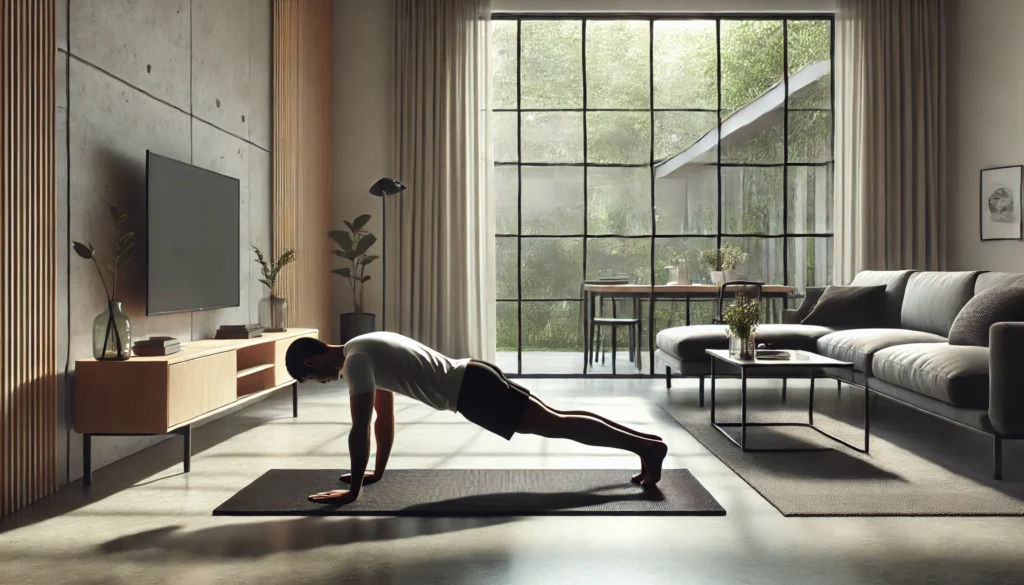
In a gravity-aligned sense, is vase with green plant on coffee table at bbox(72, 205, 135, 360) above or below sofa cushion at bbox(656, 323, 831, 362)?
above

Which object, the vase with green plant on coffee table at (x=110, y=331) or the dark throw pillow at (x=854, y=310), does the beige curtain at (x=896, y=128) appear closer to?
the dark throw pillow at (x=854, y=310)

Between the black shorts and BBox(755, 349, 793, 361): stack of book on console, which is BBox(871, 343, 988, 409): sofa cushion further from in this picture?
the black shorts

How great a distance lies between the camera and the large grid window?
7.67 metres

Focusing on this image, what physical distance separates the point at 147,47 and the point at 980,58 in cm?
655

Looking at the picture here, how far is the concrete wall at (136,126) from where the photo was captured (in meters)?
3.43

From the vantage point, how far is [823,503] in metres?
3.13

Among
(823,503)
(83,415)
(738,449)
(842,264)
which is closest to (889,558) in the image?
(823,503)

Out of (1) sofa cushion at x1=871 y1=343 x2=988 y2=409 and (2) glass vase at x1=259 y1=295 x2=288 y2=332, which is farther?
(2) glass vase at x1=259 y1=295 x2=288 y2=332

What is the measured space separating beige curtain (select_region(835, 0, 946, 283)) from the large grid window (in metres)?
0.31

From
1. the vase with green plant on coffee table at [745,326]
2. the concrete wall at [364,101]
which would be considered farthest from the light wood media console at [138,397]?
the concrete wall at [364,101]

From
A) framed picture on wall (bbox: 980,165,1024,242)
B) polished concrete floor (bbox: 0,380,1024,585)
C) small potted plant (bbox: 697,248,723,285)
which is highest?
framed picture on wall (bbox: 980,165,1024,242)

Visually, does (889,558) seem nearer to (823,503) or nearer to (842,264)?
(823,503)

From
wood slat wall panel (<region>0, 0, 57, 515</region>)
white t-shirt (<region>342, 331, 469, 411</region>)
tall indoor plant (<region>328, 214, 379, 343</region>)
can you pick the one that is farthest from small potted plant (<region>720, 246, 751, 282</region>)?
wood slat wall panel (<region>0, 0, 57, 515</region>)

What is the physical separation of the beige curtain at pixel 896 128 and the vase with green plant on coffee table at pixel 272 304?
498 centimetres
